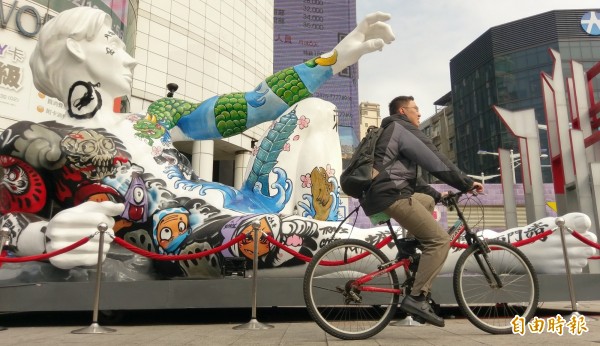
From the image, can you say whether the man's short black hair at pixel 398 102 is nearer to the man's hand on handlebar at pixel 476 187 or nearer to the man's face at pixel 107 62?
the man's hand on handlebar at pixel 476 187

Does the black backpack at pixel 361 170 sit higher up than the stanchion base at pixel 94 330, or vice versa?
the black backpack at pixel 361 170

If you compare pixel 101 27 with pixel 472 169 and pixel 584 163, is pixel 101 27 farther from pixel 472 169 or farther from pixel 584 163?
pixel 472 169

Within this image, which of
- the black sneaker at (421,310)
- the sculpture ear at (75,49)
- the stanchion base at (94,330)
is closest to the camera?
the black sneaker at (421,310)

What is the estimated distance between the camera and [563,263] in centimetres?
392

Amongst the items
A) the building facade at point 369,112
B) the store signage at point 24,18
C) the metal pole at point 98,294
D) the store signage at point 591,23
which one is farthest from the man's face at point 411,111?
the building facade at point 369,112

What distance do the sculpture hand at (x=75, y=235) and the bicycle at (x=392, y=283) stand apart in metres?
1.89

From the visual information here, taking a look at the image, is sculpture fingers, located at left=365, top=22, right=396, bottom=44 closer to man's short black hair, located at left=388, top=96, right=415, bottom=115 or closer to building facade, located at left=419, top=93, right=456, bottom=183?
man's short black hair, located at left=388, top=96, right=415, bottom=115

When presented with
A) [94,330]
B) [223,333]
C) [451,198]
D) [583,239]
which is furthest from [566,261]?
A: [94,330]

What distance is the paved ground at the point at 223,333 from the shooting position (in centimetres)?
273

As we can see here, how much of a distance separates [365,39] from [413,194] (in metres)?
2.35

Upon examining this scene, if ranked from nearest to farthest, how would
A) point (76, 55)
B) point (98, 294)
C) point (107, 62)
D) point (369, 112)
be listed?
point (98, 294) → point (76, 55) → point (107, 62) → point (369, 112)

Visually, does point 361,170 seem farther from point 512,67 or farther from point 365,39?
point 512,67

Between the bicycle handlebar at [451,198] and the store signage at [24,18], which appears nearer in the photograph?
the bicycle handlebar at [451,198]

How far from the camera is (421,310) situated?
8.86ft
